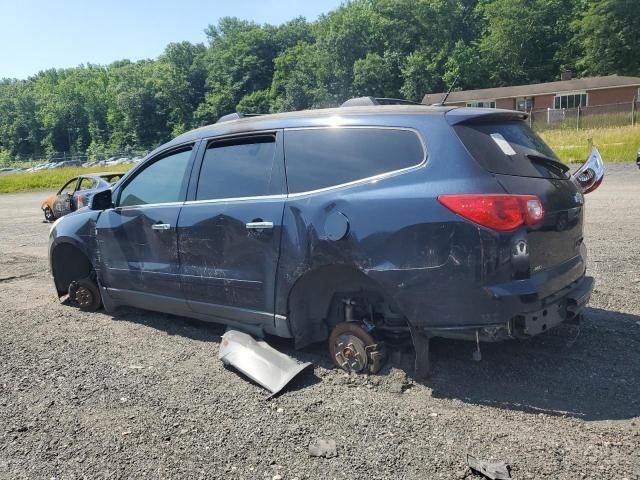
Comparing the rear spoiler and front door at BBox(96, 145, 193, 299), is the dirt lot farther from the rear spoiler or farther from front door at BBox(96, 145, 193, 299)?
the rear spoiler

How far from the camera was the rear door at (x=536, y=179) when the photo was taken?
11.2 ft

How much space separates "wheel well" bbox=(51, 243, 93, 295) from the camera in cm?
610

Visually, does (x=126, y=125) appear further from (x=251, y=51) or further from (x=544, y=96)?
(x=544, y=96)

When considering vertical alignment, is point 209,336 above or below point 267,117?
below

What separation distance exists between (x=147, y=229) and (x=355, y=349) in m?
2.33

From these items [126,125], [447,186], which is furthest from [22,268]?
[126,125]

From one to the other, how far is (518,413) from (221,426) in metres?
1.85

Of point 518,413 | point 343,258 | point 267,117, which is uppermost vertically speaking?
point 267,117

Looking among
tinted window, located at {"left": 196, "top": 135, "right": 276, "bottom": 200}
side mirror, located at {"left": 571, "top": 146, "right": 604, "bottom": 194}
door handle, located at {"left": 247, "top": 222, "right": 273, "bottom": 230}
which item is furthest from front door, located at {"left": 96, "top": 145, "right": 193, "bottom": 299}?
side mirror, located at {"left": 571, "top": 146, "right": 604, "bottom": 194}

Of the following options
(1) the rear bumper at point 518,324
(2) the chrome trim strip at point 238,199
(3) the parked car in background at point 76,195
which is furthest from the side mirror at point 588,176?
→ (3) the parked car in background at point 76,195

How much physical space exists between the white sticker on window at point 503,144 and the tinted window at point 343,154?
53cm

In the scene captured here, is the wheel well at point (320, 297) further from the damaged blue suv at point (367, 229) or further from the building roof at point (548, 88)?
the building roof at point (548, 88)

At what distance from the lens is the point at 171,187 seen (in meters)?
4.96

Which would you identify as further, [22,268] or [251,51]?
[251,51]
